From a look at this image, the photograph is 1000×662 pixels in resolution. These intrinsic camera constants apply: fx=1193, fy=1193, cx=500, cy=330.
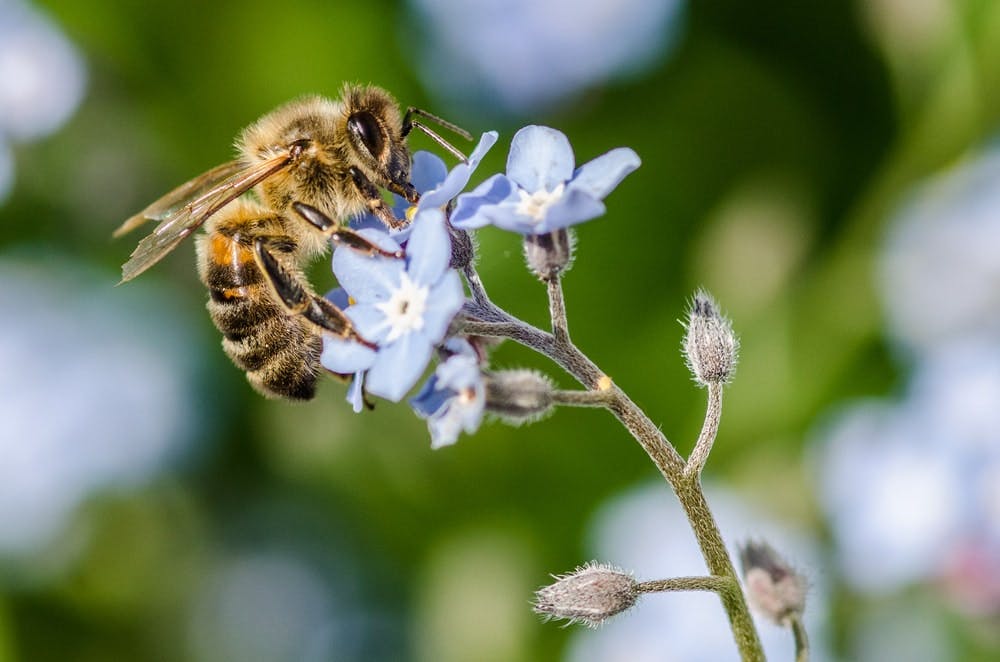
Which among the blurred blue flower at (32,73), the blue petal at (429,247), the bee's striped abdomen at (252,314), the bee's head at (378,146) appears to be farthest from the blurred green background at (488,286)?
the blue petal at (429,247)

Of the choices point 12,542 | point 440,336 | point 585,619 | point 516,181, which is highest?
point 12,542

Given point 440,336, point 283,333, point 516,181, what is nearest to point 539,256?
point 516,181

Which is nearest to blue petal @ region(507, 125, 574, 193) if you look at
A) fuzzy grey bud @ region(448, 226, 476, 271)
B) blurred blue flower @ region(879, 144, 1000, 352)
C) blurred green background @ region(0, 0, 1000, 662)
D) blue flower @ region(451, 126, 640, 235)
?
blue flower @ region(451, 126, 640, 235)

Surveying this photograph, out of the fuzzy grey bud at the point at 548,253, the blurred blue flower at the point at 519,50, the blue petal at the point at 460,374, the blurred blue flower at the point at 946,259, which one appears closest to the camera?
the blue petal at the point at 460,374

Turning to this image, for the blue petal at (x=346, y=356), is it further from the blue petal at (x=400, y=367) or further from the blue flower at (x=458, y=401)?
the blue flower at (x=458, y=401)

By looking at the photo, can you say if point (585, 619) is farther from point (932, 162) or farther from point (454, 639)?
point (932, 162)
